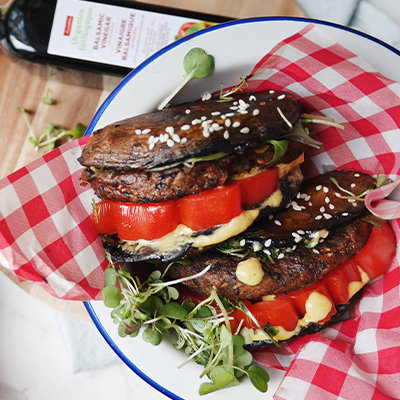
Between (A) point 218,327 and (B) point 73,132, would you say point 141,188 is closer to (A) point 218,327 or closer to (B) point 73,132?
(A) point 218,327

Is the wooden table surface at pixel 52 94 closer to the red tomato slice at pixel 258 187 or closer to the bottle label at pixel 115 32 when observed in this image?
the bottle label at pixel 115 32

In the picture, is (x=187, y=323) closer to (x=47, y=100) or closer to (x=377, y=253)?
(x=377, y=253)

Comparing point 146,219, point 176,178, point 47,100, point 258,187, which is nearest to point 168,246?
point 146,219

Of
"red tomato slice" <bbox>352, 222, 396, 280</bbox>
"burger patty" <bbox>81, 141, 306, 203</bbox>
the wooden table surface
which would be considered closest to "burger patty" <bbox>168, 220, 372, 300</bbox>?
"red tomato slice" <bbox>352, 222, 396, 280</bbox>

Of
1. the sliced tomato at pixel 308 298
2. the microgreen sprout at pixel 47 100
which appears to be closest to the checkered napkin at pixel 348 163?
the sliced tomato at pixel 308 298

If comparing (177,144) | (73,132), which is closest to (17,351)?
(73,132)

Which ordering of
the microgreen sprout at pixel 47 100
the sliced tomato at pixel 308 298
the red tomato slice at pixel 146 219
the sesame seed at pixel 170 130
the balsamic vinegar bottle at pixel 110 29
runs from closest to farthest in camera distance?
the sesame seed at pixel 170 130 → the red tomato slice at pixel 146 219 → the sliced tomato at pixel 308 298 → the balsamic vinegar bottle at pixel 110 29 → the microgreen sprout at pixel 47 100

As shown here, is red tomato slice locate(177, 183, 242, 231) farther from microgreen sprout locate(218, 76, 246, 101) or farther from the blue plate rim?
the blue plate rim
